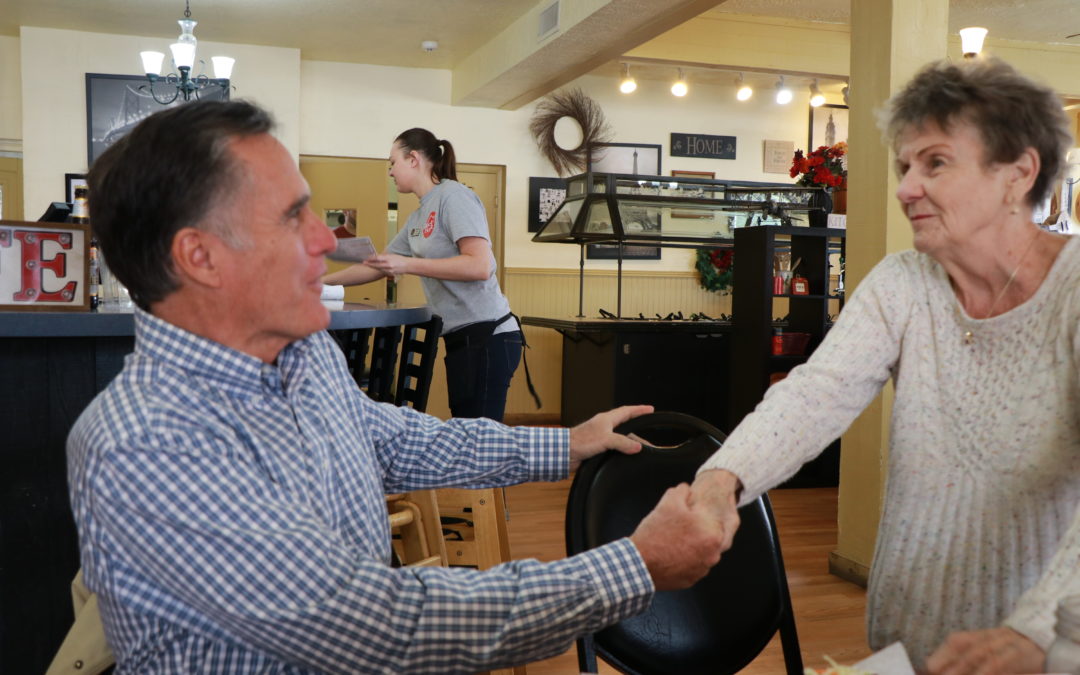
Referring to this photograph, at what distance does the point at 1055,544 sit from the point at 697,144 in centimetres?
693

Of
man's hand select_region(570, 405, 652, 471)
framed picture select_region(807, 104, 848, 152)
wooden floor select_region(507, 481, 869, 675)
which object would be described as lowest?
wooden floor select_region(507, 481, 869, 675)

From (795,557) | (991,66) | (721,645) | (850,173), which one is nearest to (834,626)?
(795,557)

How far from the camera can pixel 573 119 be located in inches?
299

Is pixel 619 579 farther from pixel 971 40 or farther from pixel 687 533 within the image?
pixel 971 40

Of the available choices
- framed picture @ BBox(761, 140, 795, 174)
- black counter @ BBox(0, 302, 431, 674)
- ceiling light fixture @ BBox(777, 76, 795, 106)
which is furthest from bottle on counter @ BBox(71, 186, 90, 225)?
framed picture @ BBox(761, 140, 795, 174)

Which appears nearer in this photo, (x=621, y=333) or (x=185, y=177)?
(x=185, y=177)

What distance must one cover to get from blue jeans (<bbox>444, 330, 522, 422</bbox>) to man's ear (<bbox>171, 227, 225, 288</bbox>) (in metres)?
2.51

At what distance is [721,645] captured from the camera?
53.5 inches

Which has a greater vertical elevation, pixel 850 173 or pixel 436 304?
pixel 850 173

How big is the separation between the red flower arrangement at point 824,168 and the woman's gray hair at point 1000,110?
164 inches

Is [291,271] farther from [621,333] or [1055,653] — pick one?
[621,333]

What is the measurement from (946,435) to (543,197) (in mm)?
6366

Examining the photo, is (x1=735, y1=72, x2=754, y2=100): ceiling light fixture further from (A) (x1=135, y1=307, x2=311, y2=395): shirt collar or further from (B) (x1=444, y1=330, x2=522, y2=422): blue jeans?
(A) (x1=135, y1=307, x2=311, y2=395): shirt collar

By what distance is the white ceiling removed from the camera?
18.6 ft
